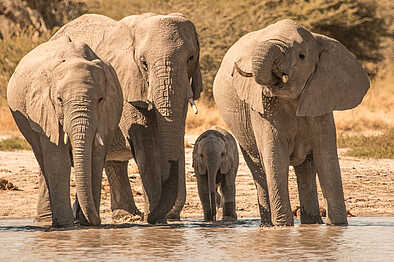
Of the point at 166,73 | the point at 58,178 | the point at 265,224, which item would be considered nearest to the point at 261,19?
the point at 265,224

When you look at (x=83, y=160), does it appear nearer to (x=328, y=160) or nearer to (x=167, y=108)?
(x=167, y=108)

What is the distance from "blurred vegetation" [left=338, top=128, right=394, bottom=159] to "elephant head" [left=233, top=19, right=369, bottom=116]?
6114 millimetres

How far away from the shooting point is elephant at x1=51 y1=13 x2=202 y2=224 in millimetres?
9945

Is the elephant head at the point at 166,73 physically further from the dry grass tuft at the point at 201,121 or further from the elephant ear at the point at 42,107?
the dry grass tuft at the point at 201,121

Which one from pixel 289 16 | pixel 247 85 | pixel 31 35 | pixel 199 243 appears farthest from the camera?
pixel 289 16

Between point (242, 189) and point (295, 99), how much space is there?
410cm

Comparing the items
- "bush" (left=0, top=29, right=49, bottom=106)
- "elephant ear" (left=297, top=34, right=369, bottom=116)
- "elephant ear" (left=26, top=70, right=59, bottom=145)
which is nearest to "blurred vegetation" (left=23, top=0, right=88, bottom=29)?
"bush" (left=0, top=29, right=49, bottom=106)

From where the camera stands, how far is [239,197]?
13.0 metres

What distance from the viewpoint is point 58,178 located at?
31.1 ft

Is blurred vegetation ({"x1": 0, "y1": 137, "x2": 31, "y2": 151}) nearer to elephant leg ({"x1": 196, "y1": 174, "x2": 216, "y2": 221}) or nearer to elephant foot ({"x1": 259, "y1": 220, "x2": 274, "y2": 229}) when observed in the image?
elephant leg ({"x1": 196, "y1": 174, "x2": 216, "y2": 221})

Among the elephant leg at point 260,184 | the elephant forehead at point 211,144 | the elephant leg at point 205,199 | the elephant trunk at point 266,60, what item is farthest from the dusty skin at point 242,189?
the elephant trunk at point 266,60

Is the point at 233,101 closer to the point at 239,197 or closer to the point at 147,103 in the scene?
the point at 147,103

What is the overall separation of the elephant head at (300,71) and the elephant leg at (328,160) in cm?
16

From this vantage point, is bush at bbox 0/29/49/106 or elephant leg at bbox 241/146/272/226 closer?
elephant leg at bbox 241/146/272/226
